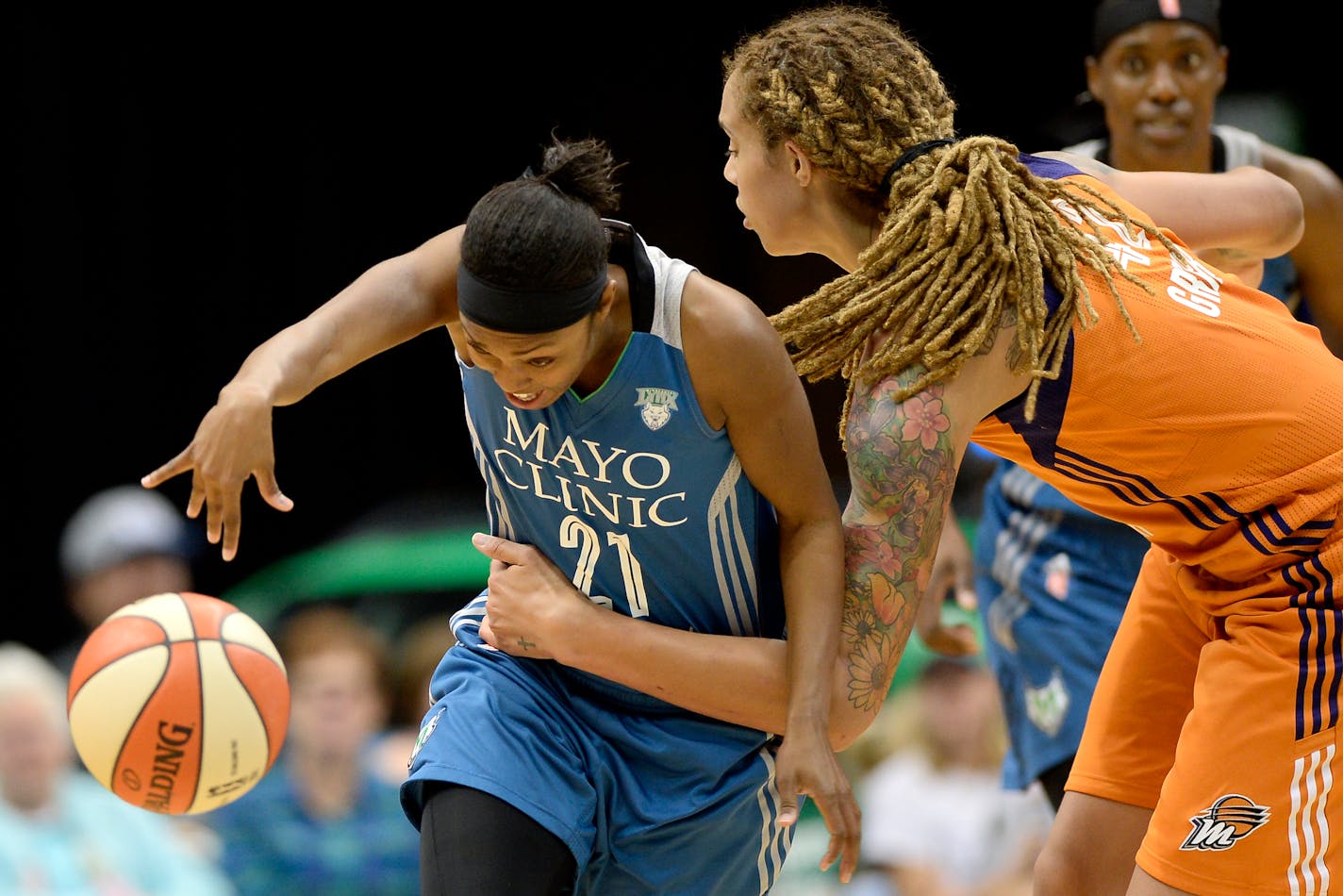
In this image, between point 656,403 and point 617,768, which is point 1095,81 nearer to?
point 656,403

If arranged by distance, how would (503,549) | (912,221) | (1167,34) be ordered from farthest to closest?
(1167,34), (503,549), (912,221)

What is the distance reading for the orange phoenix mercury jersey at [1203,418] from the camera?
2.78m

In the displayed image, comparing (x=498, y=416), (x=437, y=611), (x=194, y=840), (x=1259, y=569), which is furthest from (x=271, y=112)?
(x=1259, y=569)

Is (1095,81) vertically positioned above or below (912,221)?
above

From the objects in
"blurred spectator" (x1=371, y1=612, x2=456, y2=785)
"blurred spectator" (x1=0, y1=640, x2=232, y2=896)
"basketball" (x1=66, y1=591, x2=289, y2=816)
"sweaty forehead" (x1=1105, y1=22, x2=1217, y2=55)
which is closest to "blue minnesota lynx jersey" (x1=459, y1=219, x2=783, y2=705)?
"basketball" (x1=66, y1=591, x2=289, y2=816)

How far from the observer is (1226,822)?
9.33ft

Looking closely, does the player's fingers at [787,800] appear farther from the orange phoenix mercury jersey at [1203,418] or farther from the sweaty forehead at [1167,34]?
the sweaty forehead at [1167,34]

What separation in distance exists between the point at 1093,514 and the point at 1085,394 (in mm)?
1819

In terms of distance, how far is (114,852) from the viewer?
5.47 meters

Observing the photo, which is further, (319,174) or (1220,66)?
(319,174)

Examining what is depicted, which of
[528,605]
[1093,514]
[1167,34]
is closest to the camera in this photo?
[528,605]

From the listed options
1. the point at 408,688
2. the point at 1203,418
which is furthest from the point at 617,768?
the point at 408,688

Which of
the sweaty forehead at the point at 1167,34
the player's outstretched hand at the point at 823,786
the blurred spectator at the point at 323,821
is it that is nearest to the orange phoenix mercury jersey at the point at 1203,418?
the player's outstretched hand at the point at 823,786

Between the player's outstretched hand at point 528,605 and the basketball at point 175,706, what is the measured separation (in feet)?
2.93
